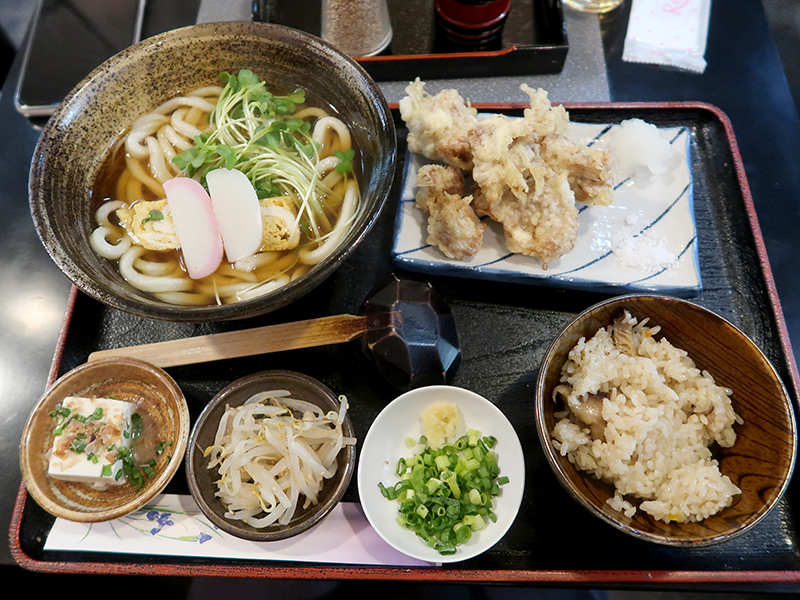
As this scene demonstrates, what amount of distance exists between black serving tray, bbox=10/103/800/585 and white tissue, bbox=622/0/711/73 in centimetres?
60

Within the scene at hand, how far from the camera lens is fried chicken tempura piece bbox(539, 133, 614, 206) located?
6.80ft

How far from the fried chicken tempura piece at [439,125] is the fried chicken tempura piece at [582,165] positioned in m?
0.34

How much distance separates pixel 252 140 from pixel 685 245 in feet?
6.05

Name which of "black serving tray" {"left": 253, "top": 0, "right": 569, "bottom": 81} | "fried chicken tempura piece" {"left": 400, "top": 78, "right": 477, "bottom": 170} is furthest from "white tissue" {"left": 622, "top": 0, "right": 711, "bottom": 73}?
"fried chicken tempura piece" {"left": 400, "top": 78, "right": 477, "bottom": 170}

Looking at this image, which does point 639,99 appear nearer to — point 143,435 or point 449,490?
point 449,490

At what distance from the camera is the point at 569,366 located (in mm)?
1764

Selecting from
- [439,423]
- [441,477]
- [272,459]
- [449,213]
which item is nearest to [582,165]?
[449,213]

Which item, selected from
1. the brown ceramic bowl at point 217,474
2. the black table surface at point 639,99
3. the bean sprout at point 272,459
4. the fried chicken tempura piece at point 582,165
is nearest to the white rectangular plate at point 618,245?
the fried chicken tempura piece at point 582,165

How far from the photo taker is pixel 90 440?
180cm

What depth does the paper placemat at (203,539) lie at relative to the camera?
70.2 inches

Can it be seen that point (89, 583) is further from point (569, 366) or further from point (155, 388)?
point (569, 366)

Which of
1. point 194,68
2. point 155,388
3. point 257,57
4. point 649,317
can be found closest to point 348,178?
point 257,57

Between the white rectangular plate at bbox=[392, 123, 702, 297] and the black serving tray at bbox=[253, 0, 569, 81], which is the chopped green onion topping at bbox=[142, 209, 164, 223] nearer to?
the white rectangular plate at bbox=[392, 123, 702, 297]

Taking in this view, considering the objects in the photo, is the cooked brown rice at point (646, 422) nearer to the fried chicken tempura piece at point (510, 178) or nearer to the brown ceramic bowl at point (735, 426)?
the brown ceramic bowl at point (735, 426)
